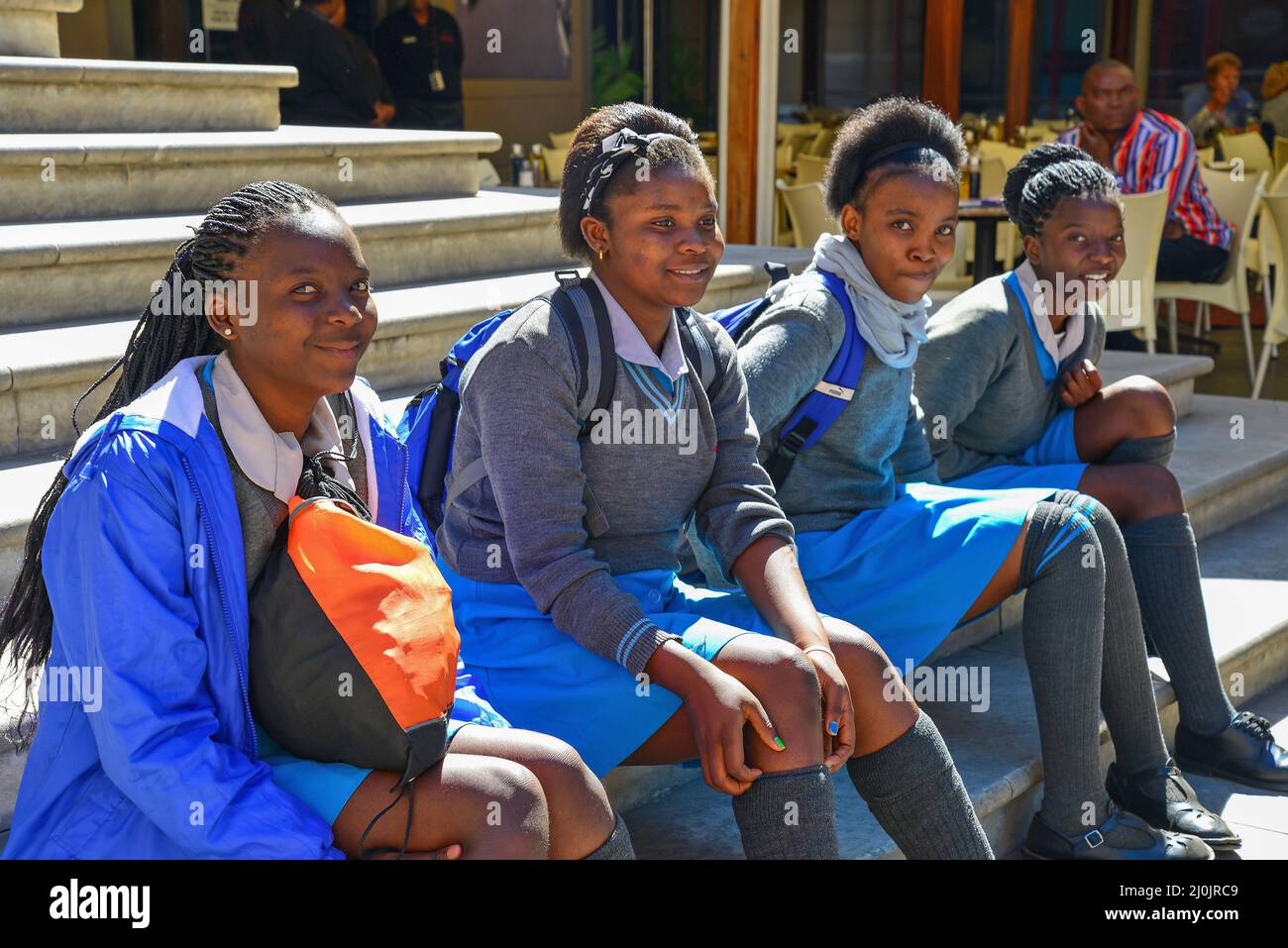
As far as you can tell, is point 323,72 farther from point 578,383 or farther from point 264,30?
point 578,383

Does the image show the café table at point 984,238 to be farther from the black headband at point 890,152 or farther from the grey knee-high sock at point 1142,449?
the black headband at point 890,152

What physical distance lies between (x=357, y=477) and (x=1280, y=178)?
6.24 meters

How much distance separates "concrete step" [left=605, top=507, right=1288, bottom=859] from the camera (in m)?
2.34

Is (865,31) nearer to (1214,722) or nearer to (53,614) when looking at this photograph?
(1214,722)

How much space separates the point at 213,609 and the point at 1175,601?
2002 mm

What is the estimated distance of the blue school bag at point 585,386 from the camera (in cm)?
204

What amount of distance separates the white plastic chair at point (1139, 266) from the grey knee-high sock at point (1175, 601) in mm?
2814

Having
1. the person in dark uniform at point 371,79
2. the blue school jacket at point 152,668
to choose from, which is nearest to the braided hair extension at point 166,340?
the blue school jacket at point 152,668

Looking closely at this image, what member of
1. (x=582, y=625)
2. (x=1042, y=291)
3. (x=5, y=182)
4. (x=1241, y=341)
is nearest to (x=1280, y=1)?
(x=1241, y=341)

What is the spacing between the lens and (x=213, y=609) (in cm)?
155

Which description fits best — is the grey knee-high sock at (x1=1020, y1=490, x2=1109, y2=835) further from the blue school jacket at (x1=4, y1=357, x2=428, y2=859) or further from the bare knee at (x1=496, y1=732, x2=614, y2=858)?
the blue school jacket at (x1=4, y1=357, x2=428, y2=859)

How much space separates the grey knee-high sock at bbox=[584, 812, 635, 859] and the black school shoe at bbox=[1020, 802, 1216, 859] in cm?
106

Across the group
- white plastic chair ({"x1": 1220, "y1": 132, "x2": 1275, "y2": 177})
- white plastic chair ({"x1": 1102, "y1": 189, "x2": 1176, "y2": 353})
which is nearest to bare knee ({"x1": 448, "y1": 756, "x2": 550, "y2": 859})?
white plastic chair ({"x1": 1102, "y1": 189, "x2": 1176, "y2": 353})

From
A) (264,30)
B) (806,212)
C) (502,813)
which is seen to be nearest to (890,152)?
(502,813)
